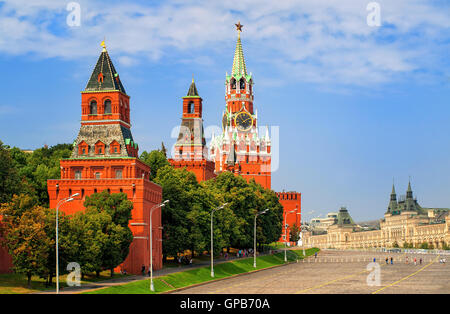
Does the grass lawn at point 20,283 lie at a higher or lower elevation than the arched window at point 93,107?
lower

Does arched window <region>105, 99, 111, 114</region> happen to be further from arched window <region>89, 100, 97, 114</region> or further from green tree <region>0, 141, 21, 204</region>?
green tree <region>0, 141, 21, 204</region>

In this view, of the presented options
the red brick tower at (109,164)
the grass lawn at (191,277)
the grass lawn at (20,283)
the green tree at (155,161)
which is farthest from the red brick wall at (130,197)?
the green tree at (155,161)

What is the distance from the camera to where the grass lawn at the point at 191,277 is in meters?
70.8

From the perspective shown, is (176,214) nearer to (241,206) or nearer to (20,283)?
(241,206)

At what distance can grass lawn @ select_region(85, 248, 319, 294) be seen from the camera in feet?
232

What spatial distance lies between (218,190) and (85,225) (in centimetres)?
4947

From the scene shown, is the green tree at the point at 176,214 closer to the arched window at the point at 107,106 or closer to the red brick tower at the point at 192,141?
the arched window at the point at 107,106

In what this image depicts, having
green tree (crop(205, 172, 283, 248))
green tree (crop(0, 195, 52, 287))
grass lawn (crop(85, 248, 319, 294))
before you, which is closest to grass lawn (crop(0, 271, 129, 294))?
green tree (crop(0, 195, 52, 287))

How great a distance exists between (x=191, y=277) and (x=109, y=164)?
17028mm

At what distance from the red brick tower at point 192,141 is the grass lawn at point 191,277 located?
20.1m

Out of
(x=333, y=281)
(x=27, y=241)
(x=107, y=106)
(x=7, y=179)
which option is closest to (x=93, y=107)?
(x=107, y=106)

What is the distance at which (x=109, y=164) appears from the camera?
9300cm

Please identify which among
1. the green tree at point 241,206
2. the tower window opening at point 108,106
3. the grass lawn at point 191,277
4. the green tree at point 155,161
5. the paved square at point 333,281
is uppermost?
the tower window opening at point 108,106

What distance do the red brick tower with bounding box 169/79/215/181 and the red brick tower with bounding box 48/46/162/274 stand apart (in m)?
35.3
